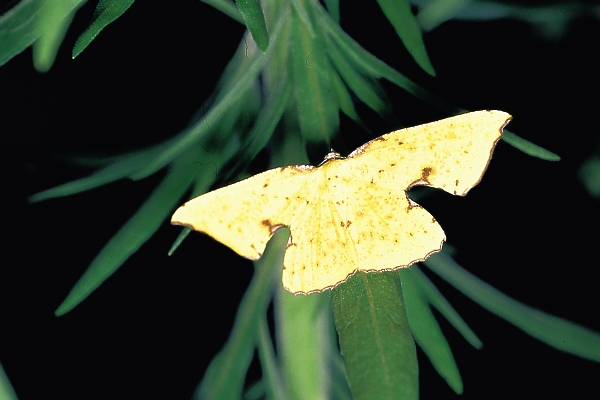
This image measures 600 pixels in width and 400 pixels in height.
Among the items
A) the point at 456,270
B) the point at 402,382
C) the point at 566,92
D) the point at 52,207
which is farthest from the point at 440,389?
the point at 52,207

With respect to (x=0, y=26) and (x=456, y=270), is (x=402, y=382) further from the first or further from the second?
(x=0, y=26)

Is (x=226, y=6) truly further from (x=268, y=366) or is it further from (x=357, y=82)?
(x=268, y=366)

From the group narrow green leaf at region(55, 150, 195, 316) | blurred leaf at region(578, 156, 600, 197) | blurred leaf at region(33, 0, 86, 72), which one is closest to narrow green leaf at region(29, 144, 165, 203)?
narrow green leaf at region(55, 150, 195, 316)

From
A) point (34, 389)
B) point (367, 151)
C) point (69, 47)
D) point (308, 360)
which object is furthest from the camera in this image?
point (34, 389)

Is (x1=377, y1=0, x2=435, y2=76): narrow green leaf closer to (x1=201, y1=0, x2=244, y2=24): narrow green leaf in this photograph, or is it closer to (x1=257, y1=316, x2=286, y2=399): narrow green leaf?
(x1=201, y1=0, x2=244, y2=24): narrow green leaf

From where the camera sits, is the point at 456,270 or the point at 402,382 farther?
the point at 456,270

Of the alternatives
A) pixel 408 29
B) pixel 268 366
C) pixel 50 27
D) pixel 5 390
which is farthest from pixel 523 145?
pixel 5 390

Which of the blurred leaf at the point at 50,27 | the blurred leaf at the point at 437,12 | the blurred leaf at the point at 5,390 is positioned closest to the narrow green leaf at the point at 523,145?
the blurred leaf at the point at 437,12

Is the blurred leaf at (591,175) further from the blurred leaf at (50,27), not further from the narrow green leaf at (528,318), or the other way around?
the blurred leaf at (50,27)
